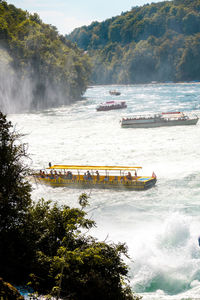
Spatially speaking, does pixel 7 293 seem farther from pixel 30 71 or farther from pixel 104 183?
pixel 30 71

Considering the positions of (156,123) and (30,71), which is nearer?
(156,123)

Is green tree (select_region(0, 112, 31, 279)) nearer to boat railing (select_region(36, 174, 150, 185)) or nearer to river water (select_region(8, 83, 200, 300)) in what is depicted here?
river water (select_region(8, 83, 200, 300))

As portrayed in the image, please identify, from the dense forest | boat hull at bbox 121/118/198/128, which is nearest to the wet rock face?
boat hull at bbox 121/118/198/128

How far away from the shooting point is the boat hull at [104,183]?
3400 centimetres

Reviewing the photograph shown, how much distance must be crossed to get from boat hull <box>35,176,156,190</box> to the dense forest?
6485 centimetres

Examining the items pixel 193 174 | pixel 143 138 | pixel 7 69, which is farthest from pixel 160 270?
pixel 7 69

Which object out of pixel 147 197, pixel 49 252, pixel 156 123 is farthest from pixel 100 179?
pixel 156 123

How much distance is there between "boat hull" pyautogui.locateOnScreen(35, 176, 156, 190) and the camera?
34.0 meters

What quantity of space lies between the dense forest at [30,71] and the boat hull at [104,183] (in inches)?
2553

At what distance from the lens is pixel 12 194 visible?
1611 cm

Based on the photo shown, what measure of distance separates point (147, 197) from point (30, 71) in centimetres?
8707

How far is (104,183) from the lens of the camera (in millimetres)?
35531

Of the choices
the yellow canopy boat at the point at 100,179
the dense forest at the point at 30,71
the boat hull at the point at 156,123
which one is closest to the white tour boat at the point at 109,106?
the boat hull at the point at 156,123

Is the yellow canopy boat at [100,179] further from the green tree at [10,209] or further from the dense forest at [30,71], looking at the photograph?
the dense forest at [30,71]
